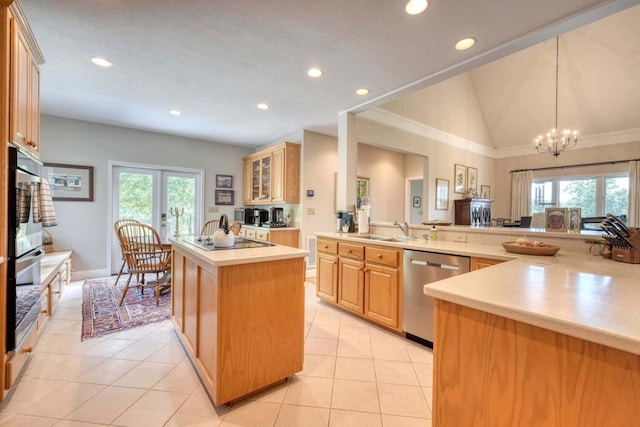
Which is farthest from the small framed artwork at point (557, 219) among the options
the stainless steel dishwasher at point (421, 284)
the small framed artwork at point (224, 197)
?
the small framed artwork at point (224, 197)

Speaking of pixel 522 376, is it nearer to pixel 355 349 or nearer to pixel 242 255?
pixel 242 255

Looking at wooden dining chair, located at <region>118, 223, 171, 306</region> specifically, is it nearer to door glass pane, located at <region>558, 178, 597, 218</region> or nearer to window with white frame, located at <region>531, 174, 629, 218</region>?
window with white frame, located at <region>531, 174, 629, 218</region>

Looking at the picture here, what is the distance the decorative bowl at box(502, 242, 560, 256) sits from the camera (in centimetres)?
179

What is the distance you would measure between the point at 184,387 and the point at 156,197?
13.0 ft

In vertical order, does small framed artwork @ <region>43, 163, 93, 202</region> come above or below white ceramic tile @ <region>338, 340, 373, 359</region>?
above

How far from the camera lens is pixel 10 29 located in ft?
5.07

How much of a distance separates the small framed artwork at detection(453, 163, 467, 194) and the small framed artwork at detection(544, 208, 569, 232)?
352 cm

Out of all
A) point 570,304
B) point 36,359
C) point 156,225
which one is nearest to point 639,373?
point 570,304

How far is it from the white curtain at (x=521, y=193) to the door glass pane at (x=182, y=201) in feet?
23.8

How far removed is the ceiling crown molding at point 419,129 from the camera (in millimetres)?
4082

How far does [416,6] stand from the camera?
173 centimetres

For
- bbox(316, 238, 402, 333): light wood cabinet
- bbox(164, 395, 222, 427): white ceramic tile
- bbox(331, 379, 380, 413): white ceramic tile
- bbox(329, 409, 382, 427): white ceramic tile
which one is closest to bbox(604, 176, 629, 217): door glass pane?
bbox(316, 238, 402, 333): light wood cabinet

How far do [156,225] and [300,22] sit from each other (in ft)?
14.1

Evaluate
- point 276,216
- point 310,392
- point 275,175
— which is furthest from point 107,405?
point 275,175
